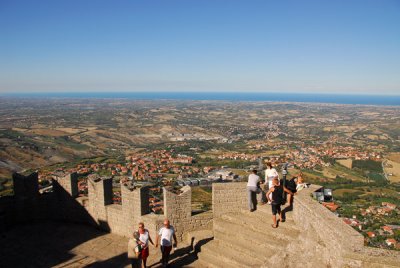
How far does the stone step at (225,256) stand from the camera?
7.64 meters

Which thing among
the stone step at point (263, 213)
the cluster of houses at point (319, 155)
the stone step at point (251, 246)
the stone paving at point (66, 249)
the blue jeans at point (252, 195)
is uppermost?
the blue jeans at point (252, 195)

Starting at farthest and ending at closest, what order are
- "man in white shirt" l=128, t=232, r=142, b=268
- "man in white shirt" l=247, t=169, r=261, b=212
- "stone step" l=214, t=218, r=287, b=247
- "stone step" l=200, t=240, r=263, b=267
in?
"man in white shirt" l=247, t=169, r=261, b=212 < "stone step" l=214, t=218, r=287, b=247 < "stone step" l=200, t=240, r=263, b=267 < "man in white shirt" l=128, t=232, r=142, b=268

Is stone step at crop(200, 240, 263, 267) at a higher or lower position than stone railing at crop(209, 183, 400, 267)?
lower

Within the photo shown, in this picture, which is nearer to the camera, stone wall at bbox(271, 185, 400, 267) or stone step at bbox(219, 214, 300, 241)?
stone wall at bbox(271, 185, 400, 267)

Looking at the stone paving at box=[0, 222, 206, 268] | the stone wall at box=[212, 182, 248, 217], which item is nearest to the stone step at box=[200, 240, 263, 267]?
the stone paving at box=[0, 222, 206, 268]

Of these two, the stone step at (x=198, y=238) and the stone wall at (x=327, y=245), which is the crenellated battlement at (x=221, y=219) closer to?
the stone wall at (x=327, y=245)

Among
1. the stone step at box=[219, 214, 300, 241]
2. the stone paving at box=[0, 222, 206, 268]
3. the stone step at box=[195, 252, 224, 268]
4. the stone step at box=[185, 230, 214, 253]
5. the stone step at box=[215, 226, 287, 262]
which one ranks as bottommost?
the stone paving at box=[0, 222, 206, 268]

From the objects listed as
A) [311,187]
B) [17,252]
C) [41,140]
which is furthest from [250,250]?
[41,140]

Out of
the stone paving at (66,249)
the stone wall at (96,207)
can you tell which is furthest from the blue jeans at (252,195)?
the stone paving at (66,249)

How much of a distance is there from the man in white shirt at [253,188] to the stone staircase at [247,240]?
26cm

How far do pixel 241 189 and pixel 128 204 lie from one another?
3.66 m

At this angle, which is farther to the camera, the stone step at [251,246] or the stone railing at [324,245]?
the stone step at [251,246]

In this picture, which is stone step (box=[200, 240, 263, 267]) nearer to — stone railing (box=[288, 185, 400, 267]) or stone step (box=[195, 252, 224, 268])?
stone step (box=[195, 252, 224, 268])

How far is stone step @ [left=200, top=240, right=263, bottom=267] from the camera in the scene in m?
7.64
